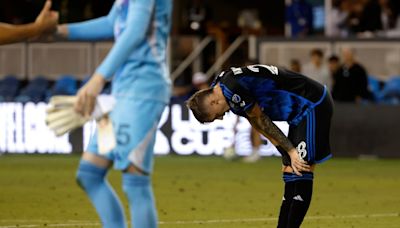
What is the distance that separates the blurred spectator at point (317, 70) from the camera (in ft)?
80.6

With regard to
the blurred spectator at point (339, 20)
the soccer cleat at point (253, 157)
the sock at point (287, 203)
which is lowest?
the soccer cleat at point (253, 157)

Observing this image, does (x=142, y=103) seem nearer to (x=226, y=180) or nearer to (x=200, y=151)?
(x=226, y=180)

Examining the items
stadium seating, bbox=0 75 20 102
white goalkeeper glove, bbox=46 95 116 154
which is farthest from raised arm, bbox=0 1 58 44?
stadium seating, bbox=0 75 20 102

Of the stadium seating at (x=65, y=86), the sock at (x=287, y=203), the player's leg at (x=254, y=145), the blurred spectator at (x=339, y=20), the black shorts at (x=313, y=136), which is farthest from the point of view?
the blurred spectator at (x=339, y=20)

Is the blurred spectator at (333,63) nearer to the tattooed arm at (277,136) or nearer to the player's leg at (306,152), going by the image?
the player's leg at (306,152)

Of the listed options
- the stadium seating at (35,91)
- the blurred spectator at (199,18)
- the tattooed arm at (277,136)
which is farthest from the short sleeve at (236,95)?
the blurred spectator at (199,18)

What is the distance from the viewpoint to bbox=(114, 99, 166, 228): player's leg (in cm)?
827

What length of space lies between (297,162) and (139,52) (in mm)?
2304

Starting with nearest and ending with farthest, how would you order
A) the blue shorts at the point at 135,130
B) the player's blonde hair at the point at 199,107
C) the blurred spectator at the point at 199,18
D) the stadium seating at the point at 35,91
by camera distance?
the blue shorts at the point at 135,130 → the player's blonde hair at the point at 199,107 → the stadium seating at the point at 35,91 → the blurred spectator at the point at 199,18

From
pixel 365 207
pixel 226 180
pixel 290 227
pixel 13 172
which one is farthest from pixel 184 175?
pixel 290 227

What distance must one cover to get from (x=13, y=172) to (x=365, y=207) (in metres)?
7.90

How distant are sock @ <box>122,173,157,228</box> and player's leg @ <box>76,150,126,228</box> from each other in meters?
0.30

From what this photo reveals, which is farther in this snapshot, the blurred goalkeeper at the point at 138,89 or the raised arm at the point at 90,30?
Answer: the raised arm at the point at 90,30

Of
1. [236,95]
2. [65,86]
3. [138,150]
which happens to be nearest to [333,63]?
[65,86]
